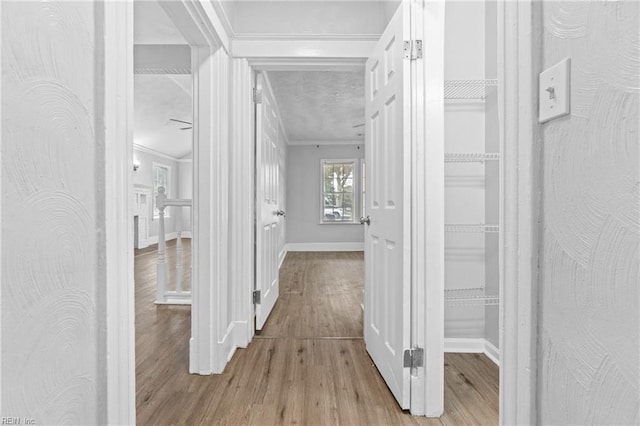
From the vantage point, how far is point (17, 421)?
0.66 meters

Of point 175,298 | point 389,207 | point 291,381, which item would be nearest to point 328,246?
point 175,298

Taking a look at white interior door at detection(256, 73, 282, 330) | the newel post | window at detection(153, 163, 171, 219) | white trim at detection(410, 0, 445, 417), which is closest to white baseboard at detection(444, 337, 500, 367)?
white trim at detection(410, 0, 445, 417)

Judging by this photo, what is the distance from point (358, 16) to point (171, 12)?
52.0 inches

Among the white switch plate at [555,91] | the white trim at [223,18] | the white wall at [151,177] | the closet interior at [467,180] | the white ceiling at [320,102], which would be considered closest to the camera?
the white switch plate at [555,91]

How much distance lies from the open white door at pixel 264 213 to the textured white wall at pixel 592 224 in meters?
2.08

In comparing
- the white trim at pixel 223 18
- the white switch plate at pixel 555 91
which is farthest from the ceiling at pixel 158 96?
the white switch plate at pixel 555 91

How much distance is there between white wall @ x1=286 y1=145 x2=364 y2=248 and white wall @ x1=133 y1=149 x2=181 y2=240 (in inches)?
117

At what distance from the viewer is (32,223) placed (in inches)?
27.2

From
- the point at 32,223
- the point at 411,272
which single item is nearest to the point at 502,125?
the point at 411,272

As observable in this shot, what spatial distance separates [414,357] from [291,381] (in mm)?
700

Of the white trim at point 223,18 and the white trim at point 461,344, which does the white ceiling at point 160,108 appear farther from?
the white trim at point 461,344

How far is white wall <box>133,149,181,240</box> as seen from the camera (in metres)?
7.53

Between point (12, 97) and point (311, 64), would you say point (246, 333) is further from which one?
point (12, 97)

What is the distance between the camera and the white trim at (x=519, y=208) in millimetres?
822
